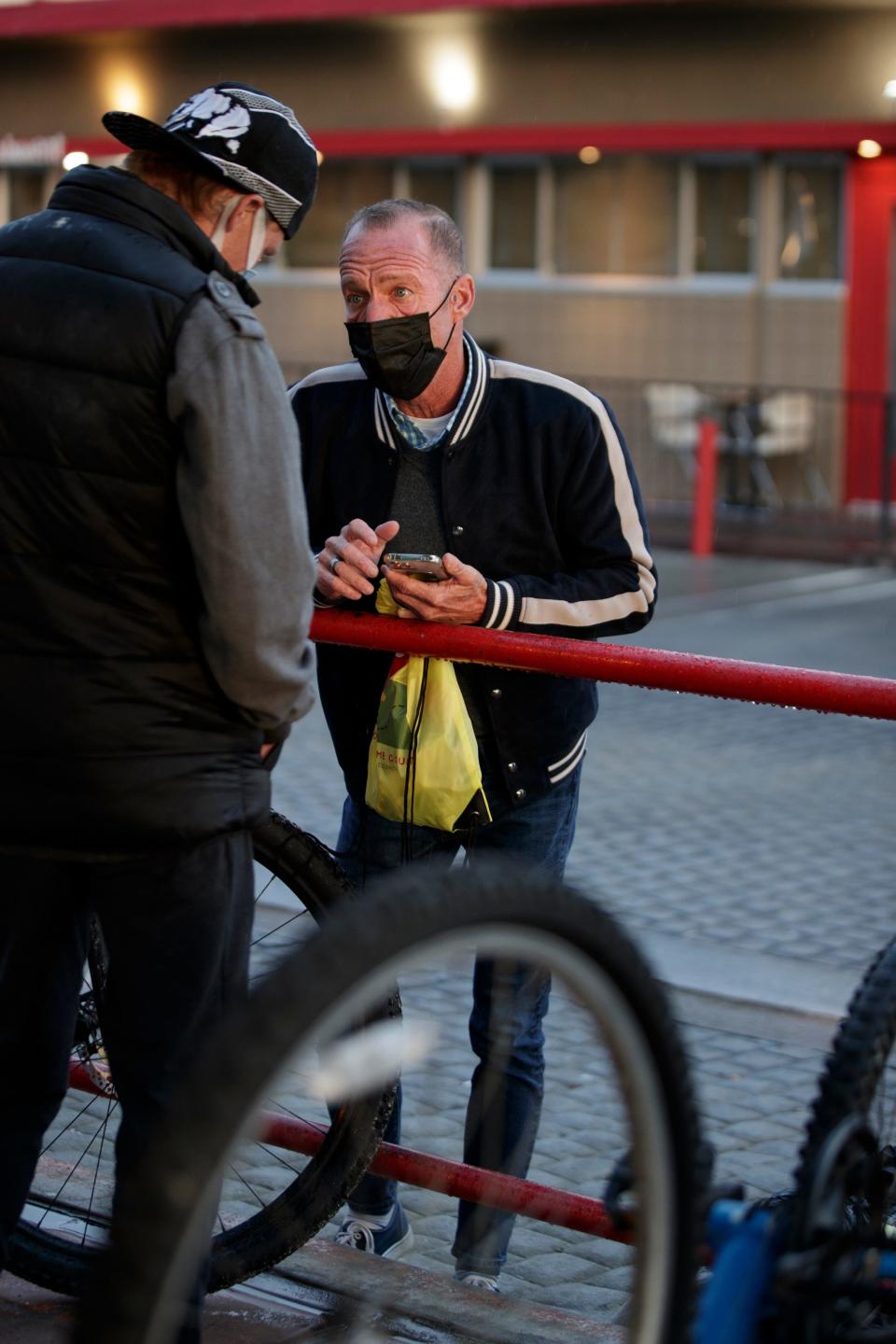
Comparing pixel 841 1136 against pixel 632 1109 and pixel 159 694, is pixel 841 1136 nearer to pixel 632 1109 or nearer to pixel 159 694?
pixel 632 1109

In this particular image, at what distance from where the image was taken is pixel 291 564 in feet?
8.66

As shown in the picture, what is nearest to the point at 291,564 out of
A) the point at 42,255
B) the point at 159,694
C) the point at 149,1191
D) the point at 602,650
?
the point at 159,694

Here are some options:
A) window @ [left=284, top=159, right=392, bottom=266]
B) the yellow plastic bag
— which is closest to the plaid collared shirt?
Answer: the yellow plastic bag

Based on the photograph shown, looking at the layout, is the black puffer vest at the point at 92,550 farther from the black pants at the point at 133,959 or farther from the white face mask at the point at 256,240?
the white face mask at the point at 256,240

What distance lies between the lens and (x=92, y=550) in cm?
258

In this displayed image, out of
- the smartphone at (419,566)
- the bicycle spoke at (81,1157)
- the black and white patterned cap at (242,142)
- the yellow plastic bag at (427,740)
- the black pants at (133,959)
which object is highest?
the black and white patterned cap at (242,142)

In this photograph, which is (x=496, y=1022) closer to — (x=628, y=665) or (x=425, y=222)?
(x=628, y=665)

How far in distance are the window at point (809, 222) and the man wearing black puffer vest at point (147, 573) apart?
1964 centimetres

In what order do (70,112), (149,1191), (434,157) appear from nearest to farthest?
1. (149,1191)
2. (434,157)
3. (70,112)

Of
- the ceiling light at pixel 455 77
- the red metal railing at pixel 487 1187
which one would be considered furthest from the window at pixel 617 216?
the red metal railing at pixel 487 1187

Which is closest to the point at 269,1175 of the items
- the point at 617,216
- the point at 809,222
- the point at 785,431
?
the point at 785,431

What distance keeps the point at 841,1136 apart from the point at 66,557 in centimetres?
122

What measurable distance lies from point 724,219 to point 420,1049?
20584mm

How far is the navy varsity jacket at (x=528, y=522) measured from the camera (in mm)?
3727
